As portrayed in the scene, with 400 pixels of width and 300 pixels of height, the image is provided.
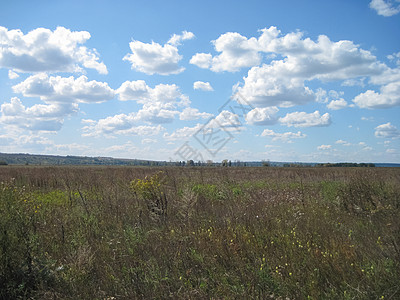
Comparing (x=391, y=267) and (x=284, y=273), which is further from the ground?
(x=391, y=267)

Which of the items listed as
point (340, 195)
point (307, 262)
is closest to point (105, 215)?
point (307, 262)

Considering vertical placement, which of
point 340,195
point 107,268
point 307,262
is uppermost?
point 340,195

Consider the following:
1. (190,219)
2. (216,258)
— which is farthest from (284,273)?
(190,219)

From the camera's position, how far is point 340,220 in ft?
18.2

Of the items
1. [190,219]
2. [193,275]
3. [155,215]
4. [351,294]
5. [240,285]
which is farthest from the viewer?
[155,215]

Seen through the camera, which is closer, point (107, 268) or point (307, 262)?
point (307, 262)

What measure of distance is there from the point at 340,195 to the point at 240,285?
4644mm

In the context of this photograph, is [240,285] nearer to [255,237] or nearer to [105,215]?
[255,237]

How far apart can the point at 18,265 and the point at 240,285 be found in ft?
9.06

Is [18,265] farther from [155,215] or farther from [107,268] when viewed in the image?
[155,215]

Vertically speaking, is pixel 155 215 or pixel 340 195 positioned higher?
pixel 340 195

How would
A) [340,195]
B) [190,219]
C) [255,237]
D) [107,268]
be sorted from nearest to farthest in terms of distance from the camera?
[107,268] → [255,237] → [190,219] → [340,195]

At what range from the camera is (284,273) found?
3455mm

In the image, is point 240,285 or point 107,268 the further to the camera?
point 107,268
